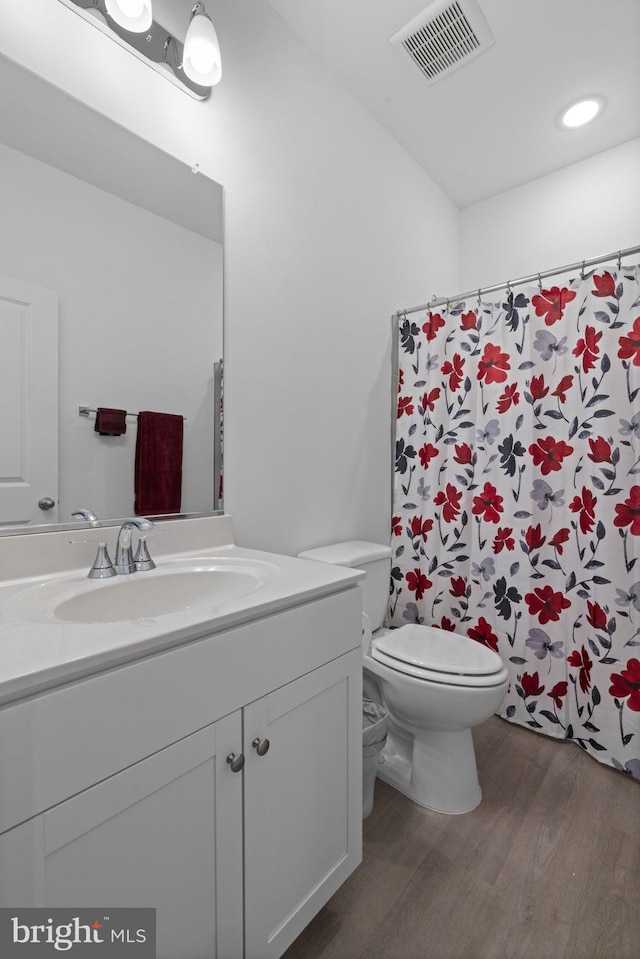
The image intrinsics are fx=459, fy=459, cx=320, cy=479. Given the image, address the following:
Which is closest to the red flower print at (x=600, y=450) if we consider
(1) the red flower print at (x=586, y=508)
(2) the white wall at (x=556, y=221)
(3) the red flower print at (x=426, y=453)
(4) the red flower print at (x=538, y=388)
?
(1) the red flower print at (x=586, y=508)

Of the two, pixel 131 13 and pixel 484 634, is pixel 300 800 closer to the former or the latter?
pixel 484 634

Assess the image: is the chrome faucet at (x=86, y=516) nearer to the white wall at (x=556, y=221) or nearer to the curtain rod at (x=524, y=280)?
the curtain rod at (x=524, y=280)

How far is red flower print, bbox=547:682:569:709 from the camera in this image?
1746mm

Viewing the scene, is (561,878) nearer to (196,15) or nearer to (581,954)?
(581,954)

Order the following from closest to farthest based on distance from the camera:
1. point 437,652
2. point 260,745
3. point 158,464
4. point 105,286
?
point 260,745, point 105,286, point 158,464, point 437,652

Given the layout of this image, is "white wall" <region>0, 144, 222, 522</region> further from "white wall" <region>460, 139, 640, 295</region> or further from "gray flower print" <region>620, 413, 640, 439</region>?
"white wall" <region>460, 139, 640, 295</region>

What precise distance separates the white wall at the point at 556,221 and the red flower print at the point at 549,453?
116cm

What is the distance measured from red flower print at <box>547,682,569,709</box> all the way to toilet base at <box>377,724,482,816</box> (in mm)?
475

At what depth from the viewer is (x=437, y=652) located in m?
1.55

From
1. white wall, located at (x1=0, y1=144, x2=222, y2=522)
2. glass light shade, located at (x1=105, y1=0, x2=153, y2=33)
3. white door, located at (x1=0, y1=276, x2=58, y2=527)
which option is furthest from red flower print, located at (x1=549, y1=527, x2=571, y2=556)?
glass light shade, located at (x1=105, y1=0, x2=153, y2=33)

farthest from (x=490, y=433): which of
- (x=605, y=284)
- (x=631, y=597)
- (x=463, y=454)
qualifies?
(x=631, y=597)

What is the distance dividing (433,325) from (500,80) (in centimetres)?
98

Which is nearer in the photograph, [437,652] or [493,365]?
[437,652]

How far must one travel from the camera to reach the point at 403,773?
1557mm
